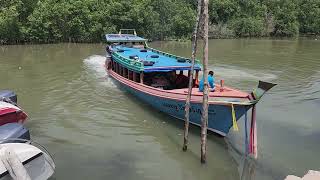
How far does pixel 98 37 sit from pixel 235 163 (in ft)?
116

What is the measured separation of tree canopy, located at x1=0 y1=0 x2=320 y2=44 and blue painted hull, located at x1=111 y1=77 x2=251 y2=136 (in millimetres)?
29726

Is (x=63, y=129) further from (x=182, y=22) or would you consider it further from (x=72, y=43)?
(x=182, y=22)

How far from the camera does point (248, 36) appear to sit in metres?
57.6

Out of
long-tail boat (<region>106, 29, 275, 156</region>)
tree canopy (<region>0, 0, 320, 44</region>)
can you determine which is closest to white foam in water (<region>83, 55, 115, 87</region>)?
long-tail boat (<region>106, 29, 275, 156</region>)

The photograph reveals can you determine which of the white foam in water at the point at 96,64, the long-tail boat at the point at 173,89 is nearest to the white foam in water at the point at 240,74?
the long-tail boat at the point at 173,89

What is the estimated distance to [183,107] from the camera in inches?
533

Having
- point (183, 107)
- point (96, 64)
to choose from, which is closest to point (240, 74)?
point (96, 64)

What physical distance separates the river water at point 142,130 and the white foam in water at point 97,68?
23 cm

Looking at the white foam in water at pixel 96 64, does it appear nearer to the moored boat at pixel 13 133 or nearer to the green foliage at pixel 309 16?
the moored boat at pixel 13 133

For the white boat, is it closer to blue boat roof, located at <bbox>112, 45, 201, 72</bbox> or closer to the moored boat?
the moored boat

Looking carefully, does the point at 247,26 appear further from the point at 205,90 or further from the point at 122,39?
the point at 205,90

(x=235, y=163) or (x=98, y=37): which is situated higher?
(x=98, y=37)

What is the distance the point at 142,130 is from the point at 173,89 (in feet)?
8.43

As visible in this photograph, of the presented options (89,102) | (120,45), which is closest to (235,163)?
(89,102)
